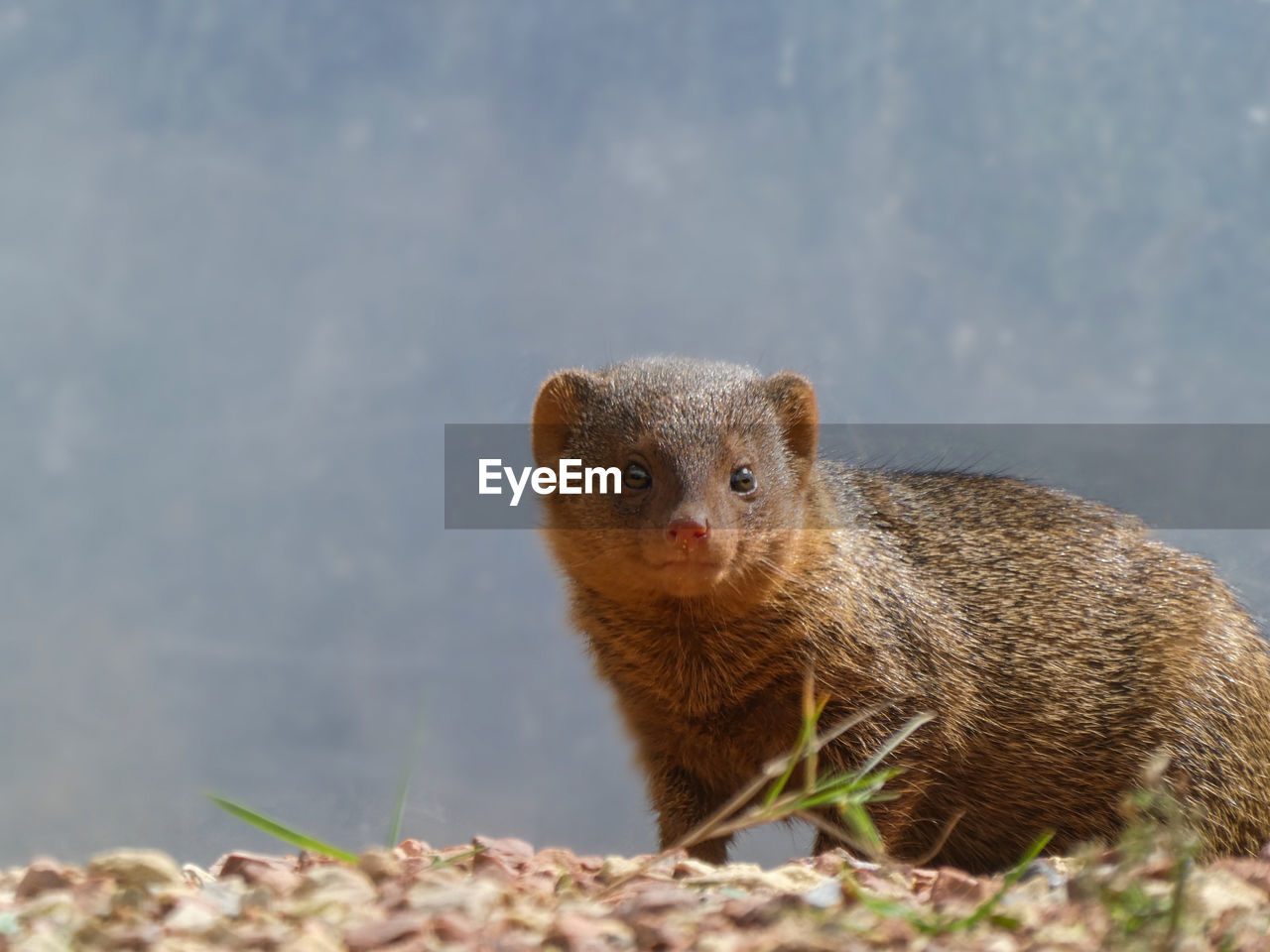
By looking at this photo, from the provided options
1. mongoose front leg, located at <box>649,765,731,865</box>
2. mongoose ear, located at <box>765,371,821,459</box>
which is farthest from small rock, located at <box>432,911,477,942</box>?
mongoose ear, located at <box>765,371,821,459</box>

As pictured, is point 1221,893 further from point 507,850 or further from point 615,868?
point 507,850

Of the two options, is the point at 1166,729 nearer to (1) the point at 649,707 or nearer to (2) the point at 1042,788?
(2) the point at 1042,788

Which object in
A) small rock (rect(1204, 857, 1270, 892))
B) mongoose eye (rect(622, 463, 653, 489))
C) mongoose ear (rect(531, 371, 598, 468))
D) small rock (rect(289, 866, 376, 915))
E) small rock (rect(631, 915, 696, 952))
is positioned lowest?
small rock (rect(1204, 857, 1270, 892))

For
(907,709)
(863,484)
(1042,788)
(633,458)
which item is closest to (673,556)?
(633,458)

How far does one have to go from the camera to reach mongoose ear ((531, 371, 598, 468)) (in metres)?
5.34

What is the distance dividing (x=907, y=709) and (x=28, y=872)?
3312 mm

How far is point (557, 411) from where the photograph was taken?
5383mm

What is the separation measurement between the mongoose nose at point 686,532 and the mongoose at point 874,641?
210mm

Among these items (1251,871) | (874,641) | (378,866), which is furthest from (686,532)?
(1251,871)

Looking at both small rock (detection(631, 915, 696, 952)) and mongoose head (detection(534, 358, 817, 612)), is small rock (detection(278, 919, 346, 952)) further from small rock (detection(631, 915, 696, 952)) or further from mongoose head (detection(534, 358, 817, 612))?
mongoose head (detection(534, 358, 817, 612))

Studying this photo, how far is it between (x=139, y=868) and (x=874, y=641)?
10.1 feet

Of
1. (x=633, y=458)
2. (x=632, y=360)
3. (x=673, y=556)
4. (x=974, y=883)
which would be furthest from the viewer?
(x=632, y=360)

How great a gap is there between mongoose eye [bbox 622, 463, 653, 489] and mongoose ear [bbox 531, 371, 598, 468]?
459 millimetres

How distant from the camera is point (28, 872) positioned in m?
3.35
